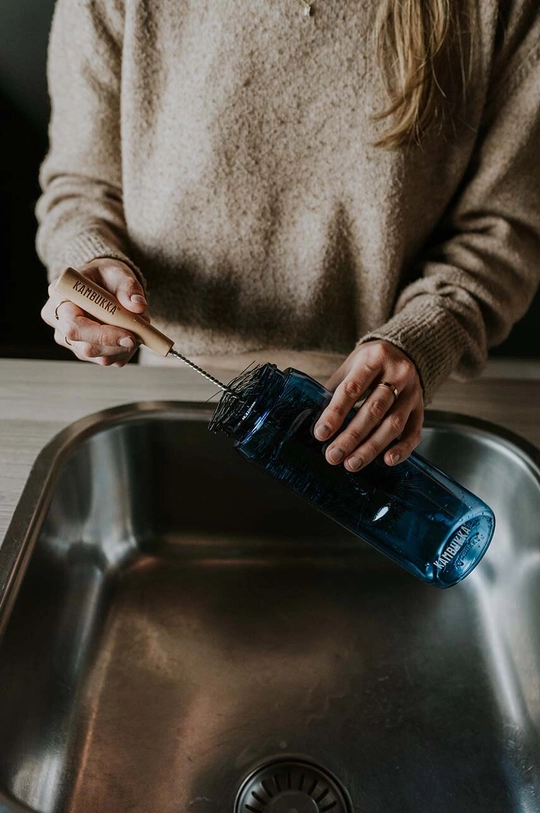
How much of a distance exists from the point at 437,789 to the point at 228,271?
596 mm

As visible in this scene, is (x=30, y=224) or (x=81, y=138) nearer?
(x=81, y=138)

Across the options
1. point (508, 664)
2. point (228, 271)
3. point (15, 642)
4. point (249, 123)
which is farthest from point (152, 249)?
point (508, 664)

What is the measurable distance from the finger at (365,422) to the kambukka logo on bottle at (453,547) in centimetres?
10

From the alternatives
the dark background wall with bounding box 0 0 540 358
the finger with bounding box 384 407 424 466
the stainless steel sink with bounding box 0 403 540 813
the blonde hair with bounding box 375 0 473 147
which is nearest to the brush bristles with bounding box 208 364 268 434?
the finger with bounding box 384 407 424 466

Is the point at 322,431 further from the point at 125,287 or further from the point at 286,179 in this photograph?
the point at 286,179

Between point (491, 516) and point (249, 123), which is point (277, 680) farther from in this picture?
point (249, 123)

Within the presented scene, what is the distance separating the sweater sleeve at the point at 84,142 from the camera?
2.58 ft

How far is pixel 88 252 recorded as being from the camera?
77cm

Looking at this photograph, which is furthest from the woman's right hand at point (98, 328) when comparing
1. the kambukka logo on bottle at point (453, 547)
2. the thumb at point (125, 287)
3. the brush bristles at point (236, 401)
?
the kambukka logo on bottle at point (453, 547)

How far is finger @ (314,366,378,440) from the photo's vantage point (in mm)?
555

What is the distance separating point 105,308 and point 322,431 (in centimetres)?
21

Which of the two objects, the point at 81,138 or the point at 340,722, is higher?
the point at 81,138

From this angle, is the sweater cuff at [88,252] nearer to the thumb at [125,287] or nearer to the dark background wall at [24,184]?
the thumb at [125,287]

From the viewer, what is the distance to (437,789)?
0.65 meters
